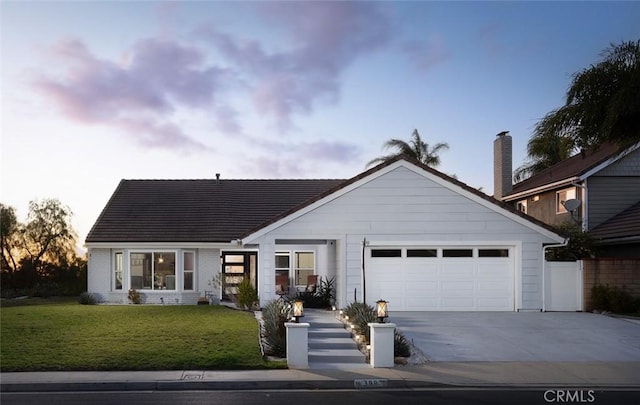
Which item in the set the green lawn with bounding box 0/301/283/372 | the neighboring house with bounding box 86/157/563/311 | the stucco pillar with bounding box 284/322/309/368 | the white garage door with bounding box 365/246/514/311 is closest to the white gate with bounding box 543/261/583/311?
the neighboring house with bounding box 86/157/563/311

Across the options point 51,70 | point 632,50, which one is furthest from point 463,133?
point 51,70

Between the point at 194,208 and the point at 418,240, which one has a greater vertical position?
the point at 194,208

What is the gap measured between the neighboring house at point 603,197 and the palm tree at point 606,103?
6.51 m

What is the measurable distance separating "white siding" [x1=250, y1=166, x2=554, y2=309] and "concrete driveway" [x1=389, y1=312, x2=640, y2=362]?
2.11 m

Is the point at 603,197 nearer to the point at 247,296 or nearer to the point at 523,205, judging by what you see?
the point at 523,205

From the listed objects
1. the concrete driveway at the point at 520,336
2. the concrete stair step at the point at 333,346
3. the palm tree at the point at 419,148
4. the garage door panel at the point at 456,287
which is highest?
the palm tree at the point at 419,148

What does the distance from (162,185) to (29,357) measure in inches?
688

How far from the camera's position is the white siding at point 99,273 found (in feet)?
80.9

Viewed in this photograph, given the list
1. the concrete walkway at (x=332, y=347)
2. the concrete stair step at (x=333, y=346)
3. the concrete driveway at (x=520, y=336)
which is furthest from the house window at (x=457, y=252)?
the concrete stair step at (x=333, y=346)

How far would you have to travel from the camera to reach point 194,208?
1061 inches

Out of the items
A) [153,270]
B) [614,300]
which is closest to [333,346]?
[614,300]

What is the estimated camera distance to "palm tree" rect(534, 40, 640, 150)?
1425 centimetres

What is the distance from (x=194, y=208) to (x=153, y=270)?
362 cm

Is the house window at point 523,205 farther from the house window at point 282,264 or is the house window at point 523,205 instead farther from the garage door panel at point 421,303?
the house window at point 282,264
